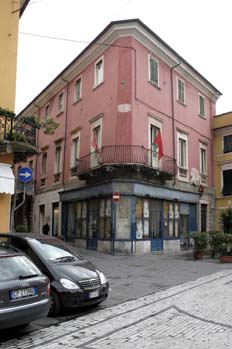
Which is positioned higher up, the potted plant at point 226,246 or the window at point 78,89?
the window at point 78,89

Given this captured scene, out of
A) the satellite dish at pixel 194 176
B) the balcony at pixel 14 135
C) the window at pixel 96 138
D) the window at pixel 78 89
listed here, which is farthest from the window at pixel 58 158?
the balcony at pixel 14 135

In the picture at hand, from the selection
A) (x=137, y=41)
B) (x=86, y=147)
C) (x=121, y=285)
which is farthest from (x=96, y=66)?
(x=121, y=285)

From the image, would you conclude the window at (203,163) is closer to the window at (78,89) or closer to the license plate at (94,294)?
the window at (78,89)

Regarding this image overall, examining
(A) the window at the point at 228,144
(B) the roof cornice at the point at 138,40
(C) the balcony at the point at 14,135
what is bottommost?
(C) the balcony at the point at 14,135

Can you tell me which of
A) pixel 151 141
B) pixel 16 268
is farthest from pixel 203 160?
pixel 16 268

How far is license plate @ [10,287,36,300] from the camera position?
17.7ft

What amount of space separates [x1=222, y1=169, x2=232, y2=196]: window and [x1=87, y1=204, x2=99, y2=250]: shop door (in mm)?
10664

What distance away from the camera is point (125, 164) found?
1817cm

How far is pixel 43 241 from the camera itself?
8.19 m

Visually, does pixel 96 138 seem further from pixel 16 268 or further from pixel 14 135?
pixel 16 268

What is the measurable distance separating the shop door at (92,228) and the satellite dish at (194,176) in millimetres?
7305

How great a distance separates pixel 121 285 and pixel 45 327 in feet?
13.7

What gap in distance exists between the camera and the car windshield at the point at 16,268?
18.5 ft

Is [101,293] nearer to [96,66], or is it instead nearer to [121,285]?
[121,285]
